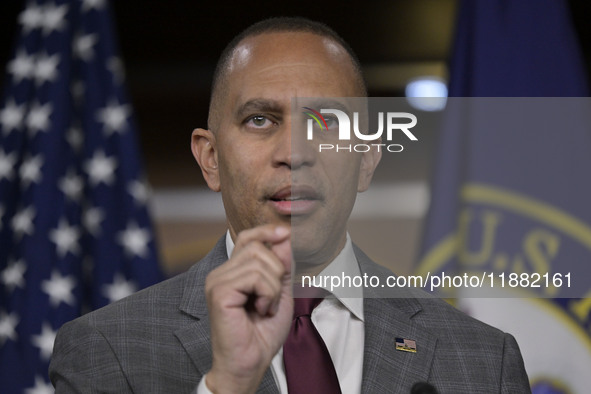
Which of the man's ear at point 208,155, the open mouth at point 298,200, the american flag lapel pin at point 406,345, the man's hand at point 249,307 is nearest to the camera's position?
the man's hand at point 249,307

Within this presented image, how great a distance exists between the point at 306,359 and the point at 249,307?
0.26m

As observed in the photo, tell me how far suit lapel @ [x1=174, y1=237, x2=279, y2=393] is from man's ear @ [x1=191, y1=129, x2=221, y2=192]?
0.15 metres

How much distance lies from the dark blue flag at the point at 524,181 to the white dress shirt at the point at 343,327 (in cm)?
38

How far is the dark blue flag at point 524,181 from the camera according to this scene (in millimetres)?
1941

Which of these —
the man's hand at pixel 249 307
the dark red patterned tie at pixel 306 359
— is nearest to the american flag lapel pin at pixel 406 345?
the dark red patterned tie at pixel 306 359

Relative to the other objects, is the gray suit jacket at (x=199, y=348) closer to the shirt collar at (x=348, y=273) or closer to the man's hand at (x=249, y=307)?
the shirt collar at (x=348, y=273)

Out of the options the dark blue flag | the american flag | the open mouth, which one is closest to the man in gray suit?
the open mouth

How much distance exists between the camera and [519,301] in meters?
2.08

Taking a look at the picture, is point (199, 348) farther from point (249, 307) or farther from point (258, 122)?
point (258, 122)

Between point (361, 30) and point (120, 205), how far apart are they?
1.37 meters

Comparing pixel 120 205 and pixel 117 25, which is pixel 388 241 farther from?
pixel 117 25

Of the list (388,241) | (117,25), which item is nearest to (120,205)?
(117,25)

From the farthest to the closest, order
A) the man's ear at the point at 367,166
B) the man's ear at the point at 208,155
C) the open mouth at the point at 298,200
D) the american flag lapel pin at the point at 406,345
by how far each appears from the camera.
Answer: the man's ear at the point at 208,155 < the american flag lapel pin at the point at 406,345 < the man's ear at the point at 367,166 < the open mouth at the point at 298,200

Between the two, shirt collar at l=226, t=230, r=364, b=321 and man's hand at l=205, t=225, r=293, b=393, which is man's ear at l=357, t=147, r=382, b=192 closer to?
shirt collar at l=226, t=230, r=364, b=321
